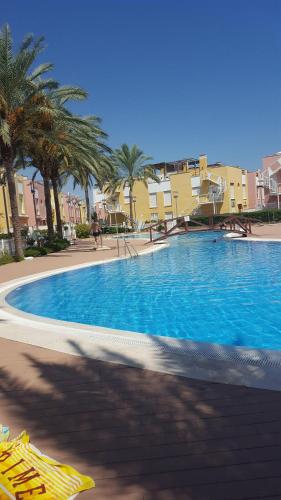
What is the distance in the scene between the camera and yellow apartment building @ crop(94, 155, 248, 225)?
54.1 metres

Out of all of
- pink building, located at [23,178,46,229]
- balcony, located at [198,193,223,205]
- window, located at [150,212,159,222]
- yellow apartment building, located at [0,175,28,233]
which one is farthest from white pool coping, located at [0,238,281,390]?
window, located at [150,212,159,222]

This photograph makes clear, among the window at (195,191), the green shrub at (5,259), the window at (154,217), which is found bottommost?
the green shrub at (5,259)

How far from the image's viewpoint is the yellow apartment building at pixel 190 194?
177 feet

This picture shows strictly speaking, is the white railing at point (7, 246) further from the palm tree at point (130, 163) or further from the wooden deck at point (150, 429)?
the palm tree at point (130, 163)

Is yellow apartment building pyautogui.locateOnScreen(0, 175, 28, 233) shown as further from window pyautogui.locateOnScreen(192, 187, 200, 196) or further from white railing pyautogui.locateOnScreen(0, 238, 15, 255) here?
white railing pyautogui.locateOnScreen(0, 238, 15, 255)

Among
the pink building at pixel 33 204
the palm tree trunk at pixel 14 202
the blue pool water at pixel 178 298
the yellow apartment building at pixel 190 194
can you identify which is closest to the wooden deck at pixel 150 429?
the blue pool water at pixel 178 298

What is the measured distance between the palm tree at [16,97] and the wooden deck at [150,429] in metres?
14.2

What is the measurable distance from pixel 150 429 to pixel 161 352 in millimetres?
1770

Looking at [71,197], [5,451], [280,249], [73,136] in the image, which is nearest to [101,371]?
[5,451]

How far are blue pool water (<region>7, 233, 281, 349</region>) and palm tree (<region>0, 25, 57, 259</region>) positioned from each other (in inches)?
252

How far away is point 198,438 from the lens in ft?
9.97

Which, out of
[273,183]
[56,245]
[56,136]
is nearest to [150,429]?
[56,136]

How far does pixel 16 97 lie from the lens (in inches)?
672

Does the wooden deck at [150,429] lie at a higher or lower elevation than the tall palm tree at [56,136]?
lower
